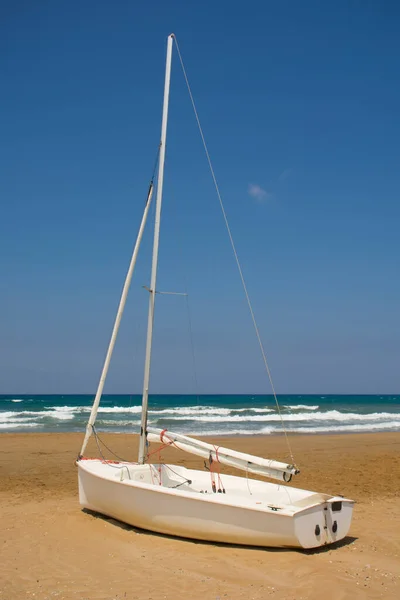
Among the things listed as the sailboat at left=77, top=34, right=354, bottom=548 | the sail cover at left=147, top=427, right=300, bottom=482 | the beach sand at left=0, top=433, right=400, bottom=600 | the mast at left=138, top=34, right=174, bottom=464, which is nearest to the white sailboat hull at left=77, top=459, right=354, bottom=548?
the sailboat at left=77, top=34, right=354, bottom=548

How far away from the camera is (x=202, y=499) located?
24.8 feet

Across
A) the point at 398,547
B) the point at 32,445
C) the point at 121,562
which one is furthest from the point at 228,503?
the point at 32,445

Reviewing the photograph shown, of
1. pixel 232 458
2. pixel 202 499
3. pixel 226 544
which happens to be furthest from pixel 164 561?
pixel 232 458

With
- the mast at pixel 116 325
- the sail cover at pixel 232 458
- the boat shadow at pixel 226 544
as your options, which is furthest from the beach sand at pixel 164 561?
the mast at pixel 116 325

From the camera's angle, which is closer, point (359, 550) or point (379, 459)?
point (359, 550)

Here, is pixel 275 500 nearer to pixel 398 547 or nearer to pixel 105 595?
pixel 398 547

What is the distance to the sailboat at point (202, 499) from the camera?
7.24 m

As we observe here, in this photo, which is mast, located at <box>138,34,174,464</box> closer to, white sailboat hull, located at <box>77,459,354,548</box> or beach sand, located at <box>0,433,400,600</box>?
white sailboat hull, located at <box>77,459,354,548</box>

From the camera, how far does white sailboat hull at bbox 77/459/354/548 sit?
717 cm

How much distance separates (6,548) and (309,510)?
4404 mm

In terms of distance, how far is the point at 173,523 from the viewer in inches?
309

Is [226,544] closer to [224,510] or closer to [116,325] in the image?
[224,510]

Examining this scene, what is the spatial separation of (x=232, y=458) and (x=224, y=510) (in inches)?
67.4

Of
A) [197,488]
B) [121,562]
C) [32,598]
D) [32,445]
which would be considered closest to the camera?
[32,598]
